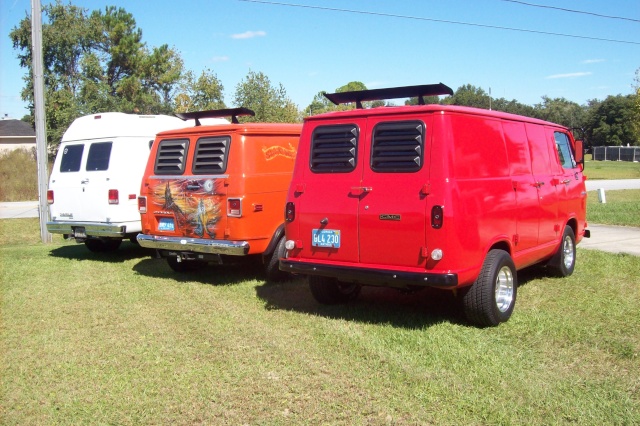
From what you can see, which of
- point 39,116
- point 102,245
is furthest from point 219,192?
point 39,116

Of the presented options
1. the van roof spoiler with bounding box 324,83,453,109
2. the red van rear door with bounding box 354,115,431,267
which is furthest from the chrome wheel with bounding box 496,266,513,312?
the van roof spoiler with bounding box 324,83,453,109

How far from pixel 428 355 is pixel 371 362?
53 cm

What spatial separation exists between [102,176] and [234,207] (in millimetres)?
3622

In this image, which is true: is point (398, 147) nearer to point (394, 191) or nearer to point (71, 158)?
point (394, 191)

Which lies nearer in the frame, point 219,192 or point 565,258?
point 219,192

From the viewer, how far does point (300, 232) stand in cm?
704

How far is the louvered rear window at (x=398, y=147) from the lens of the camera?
627 centimetres

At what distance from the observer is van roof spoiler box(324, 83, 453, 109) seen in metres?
7.02

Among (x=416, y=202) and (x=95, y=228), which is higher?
(x=416, y=202)

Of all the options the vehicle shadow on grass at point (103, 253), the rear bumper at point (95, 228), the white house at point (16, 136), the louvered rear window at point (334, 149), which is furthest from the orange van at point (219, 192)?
the white house at point (16, 136)

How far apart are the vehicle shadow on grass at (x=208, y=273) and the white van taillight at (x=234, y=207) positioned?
1255mm

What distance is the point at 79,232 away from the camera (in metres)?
11.4

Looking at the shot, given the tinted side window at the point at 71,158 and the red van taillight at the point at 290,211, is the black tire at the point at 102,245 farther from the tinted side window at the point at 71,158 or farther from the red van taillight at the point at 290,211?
the red van taillight at the point at 290,211

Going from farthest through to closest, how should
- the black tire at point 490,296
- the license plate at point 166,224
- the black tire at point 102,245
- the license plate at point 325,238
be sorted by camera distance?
the black tire at point 102,245 → the license plate at point 166,224 → the license plate at point 325,238 → the black tire at point 490,296
